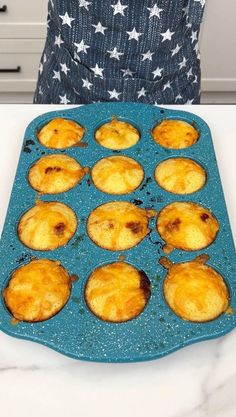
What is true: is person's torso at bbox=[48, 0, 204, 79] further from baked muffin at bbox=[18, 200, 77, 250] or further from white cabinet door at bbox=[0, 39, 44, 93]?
white cabinet door at bbox=[0, 39, 44, 93]

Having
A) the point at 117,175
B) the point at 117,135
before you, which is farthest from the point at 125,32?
the point at 117,175

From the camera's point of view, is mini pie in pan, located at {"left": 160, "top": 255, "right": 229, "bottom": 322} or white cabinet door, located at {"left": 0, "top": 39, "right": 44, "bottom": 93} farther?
white cabinet door, located at {"left": 0, "top": 39, "right": 44, "bottom": 93}

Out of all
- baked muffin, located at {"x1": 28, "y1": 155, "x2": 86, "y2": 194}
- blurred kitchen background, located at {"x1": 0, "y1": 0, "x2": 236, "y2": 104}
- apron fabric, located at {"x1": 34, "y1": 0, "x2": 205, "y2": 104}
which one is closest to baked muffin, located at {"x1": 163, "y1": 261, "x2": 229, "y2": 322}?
baked muffin, located at {"x1": 28, "y1": 155, "x2": 86, "y2": 194}

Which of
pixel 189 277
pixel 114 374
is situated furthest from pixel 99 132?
pixel 114 374

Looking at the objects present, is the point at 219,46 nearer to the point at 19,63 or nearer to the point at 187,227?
the point at 19,63

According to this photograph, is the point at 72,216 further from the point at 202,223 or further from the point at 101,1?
the point at 101,1
